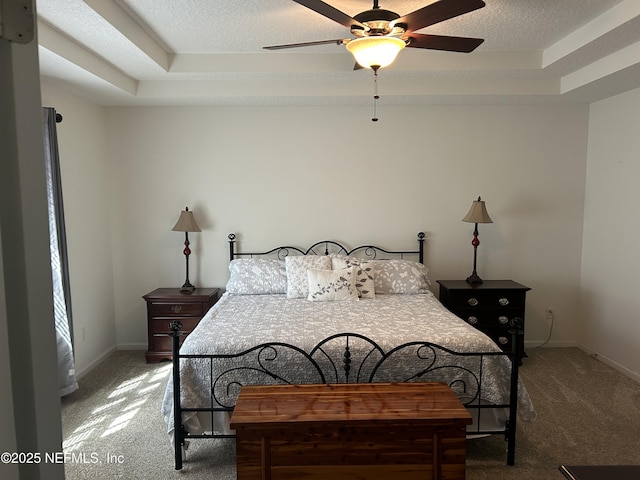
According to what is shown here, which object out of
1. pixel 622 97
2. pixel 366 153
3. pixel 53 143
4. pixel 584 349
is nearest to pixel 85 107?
pixel 53 143

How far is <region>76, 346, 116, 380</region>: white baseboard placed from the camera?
3.73 m

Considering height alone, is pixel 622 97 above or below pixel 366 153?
above

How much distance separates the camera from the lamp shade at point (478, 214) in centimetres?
398

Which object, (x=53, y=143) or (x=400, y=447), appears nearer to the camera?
(x=400, y=447)

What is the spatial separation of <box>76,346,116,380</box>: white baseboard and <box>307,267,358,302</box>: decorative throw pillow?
2.07 meters

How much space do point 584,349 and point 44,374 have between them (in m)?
4.80

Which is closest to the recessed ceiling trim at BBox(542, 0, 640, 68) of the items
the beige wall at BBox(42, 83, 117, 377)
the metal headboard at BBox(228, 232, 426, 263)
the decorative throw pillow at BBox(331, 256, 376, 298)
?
the metal headboard at BBox(228, 232, 426, 263)

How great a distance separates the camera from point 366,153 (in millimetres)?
4301

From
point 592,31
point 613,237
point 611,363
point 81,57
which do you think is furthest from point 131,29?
point 611,363

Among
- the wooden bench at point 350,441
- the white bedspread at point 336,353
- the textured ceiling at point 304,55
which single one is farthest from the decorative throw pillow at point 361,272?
the wooden bench at point 350,441

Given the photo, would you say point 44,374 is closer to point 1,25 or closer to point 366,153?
point 1,25

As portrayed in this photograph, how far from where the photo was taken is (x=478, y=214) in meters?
3.99

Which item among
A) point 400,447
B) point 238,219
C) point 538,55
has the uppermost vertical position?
point 538,55

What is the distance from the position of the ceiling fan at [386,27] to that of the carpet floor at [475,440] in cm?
235
